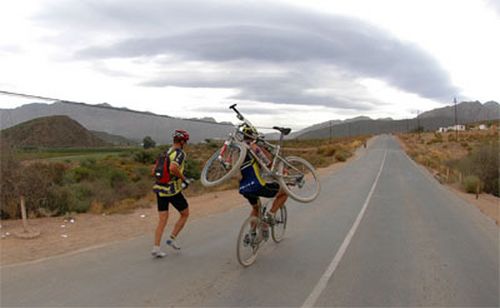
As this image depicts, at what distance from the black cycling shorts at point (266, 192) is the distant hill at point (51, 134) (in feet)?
23.2

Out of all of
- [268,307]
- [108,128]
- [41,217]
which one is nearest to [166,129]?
[108,128]

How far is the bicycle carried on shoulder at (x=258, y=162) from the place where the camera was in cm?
675

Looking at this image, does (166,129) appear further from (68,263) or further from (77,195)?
(68,263)

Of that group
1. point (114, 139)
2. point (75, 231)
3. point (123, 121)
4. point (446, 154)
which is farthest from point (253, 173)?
point (446, 154)

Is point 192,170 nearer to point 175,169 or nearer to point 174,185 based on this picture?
point 174,185

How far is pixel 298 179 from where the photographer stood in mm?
7516

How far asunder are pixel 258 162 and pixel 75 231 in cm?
470

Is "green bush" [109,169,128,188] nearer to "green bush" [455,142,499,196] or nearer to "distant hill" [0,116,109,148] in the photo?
"distant hill" [0,116,109,148]

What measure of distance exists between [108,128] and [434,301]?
1733 cm

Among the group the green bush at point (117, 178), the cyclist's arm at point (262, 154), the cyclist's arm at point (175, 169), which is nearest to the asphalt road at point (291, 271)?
the cyclist's arm at point (175, 169)

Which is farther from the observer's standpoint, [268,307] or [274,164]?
[274,164]

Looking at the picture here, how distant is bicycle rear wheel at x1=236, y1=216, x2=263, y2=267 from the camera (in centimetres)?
665

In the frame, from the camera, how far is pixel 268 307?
5211 mm

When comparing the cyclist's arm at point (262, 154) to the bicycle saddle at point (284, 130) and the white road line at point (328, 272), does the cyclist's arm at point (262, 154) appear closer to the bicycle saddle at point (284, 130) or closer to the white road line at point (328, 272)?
the bicycle saddle at point (284, 130)
